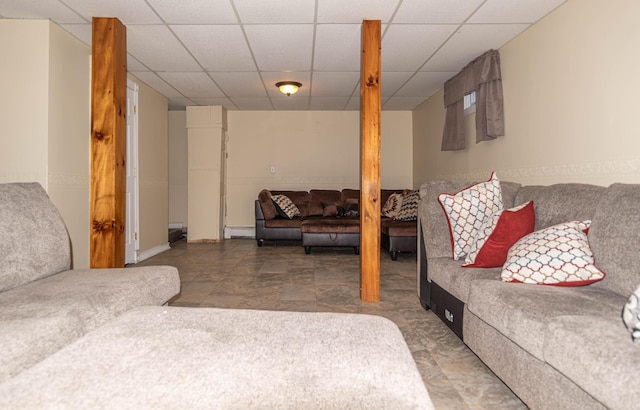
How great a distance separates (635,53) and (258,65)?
3.58 meters

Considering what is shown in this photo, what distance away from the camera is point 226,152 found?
7098mm

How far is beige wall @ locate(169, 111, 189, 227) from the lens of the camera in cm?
719

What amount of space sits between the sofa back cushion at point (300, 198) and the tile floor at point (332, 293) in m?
0.71

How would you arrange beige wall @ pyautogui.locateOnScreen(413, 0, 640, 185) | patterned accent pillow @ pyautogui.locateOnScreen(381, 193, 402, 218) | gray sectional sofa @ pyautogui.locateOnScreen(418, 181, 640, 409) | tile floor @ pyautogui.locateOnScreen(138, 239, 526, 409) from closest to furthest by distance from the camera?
gray sectional sofa @ pyautogui.locateOnScreen(418, 181, 640, 409)
tile floor @ pyautogui.locateOnScreen(138, 239, 526, 409)
beige wall @ pyautogui.locateOnScreen(413, 0, 640, 185)
patterned accent pillow @ pyautogui.locateOnScreen(381, 193, 402, 218)

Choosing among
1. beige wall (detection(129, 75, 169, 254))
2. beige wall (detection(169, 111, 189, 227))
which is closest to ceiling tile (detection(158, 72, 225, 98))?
beige wall (detection(129, 75, 169, 254))

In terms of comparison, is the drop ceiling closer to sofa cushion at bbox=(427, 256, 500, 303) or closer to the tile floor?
sofa cushion at bbox=(427, 256, 500, 303)

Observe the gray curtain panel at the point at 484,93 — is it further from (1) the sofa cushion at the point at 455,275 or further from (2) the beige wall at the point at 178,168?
(2) the beige wall at the point at 178,168

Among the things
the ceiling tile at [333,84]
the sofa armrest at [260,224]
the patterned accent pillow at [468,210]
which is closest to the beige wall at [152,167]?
the sofa armrest at [260,224]

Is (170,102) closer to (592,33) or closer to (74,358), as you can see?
(592,33)

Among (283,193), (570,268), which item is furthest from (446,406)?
(283,193)

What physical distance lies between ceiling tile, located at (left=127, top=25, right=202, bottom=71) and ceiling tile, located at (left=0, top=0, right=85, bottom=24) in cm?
47

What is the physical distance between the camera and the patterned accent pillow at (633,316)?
3.56ft

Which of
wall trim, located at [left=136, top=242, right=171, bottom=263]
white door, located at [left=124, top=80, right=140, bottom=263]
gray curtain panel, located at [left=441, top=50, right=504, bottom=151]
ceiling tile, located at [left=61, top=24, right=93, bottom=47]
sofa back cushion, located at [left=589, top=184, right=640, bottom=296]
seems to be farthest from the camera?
wall trim, located at [left=136, top=242, right=171, bottom=263]

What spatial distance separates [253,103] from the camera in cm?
647
